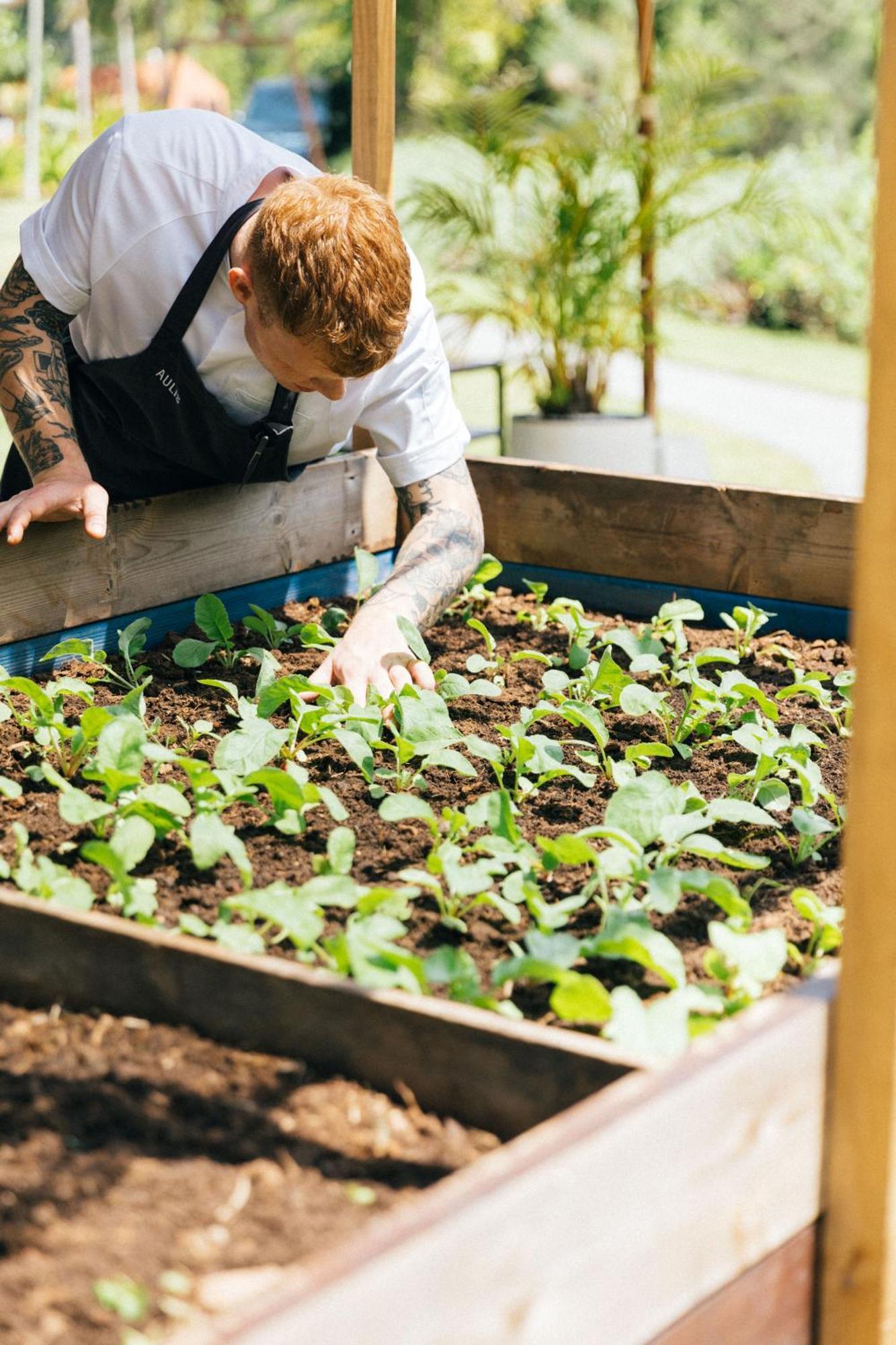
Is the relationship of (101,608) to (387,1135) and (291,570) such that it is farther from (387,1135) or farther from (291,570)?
(387,1135)

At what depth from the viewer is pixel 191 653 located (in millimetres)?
2809

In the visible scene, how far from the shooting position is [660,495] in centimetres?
349

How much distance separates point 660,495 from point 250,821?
1698 millimetres

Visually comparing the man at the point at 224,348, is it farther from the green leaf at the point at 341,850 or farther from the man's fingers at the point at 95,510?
the green leaf at the point at 341,850

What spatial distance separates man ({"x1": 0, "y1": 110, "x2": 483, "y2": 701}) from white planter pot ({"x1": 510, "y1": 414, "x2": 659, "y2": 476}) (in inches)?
101

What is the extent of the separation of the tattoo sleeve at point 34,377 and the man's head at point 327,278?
1.52 feet

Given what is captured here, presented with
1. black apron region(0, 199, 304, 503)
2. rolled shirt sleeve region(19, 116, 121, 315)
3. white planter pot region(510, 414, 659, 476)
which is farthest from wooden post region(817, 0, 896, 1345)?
white planter pot region(510, 414, 659, 476)

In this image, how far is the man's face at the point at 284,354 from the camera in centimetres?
260

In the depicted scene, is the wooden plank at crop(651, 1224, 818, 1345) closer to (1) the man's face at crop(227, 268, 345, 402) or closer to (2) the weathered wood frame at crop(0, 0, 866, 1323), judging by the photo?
(2) the weathered wood frame at crop(0, 0, 866, 1323)

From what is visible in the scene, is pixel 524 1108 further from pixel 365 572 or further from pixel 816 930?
pixel 365 572

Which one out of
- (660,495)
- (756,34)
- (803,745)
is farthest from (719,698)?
(756,34)

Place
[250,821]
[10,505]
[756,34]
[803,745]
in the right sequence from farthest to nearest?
[756,34] → [10,505] → [803,745] → [250,821]

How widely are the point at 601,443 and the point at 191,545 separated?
2946 mm

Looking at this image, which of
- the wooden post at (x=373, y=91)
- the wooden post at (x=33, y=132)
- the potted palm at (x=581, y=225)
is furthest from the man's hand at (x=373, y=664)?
the wooden post at (x=33, y=132)
